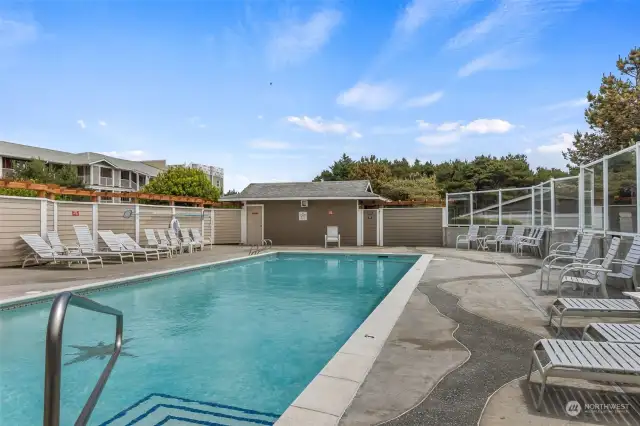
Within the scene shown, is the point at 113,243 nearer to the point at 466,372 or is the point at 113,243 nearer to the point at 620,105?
the point at 466,372

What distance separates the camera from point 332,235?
18.8m

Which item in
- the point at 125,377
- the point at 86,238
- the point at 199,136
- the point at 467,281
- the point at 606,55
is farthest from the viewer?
the point at 199,136

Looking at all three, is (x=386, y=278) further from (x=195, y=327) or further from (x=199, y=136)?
(x=199, y=136)

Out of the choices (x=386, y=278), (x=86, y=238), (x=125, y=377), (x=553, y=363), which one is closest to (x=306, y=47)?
(x=386, y=278)

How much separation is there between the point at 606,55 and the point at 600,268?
15580 millimetres

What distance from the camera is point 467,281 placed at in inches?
298

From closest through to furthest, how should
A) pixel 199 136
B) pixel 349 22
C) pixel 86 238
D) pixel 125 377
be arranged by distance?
pixel 125 377
pixel 86 238
pixel 349 22
pixel 199 136

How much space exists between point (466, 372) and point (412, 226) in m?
15.6

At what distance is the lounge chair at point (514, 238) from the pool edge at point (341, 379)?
9945mm

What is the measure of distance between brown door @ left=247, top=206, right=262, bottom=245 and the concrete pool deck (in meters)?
13.4

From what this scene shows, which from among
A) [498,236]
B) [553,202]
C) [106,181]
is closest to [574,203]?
[553,202]

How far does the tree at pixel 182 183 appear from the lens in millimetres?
27891

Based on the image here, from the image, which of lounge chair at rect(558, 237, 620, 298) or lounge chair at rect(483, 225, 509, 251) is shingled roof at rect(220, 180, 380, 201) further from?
→ lounge chair at rect(558, 237, 620, 298)

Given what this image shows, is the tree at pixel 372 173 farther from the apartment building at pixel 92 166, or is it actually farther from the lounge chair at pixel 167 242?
the lounge chair at pixel 167 242
